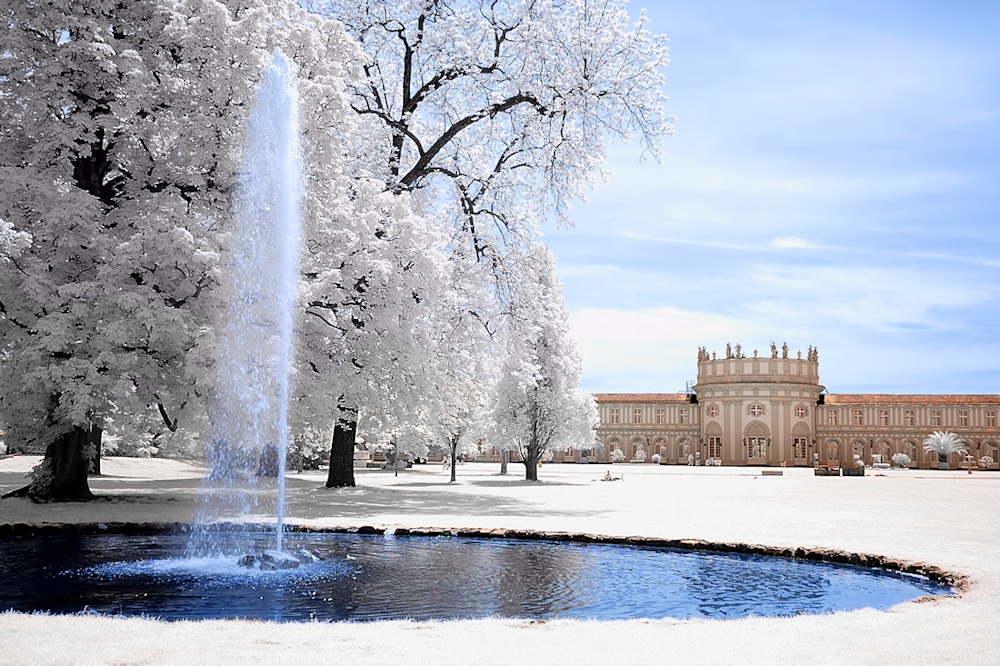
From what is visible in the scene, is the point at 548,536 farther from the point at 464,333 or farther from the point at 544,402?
the point at 544,402

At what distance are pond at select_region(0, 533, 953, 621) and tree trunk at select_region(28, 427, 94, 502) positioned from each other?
5853 mm

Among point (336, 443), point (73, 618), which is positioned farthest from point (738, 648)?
point (336, 443)

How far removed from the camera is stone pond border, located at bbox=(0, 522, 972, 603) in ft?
35.9

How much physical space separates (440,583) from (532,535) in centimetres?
389

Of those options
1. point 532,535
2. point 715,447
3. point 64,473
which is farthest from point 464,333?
point 715,447

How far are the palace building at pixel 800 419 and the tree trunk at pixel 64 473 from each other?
241 feet

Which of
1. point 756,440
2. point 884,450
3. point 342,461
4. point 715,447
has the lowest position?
point 342,461

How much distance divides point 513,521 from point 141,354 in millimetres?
7290

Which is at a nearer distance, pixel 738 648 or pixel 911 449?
pixel 738 648

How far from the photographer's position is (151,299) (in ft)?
52.8

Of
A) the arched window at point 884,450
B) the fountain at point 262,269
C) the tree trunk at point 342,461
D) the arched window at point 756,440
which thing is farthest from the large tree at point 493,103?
the arched window at point 884,450

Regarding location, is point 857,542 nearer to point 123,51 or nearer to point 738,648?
point 738,648

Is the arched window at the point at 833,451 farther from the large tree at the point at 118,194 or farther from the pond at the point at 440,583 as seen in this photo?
the pond at the point at 440,583

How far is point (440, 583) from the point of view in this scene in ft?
31.0
